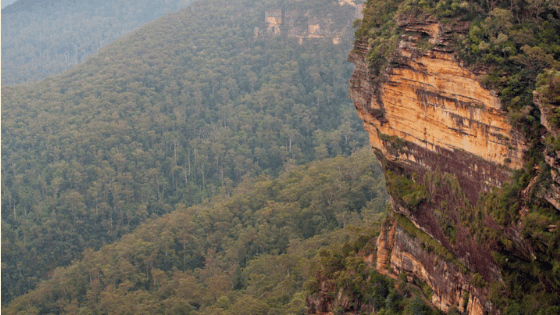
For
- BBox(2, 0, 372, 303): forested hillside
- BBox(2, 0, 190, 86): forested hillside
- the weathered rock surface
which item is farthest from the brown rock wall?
BBox(2, 0, 190, 86): forested hillside

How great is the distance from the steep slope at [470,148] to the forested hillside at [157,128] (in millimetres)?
23401

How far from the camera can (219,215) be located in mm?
49469

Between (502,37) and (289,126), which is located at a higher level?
(502,37)

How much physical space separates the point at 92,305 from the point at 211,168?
91.3 feet

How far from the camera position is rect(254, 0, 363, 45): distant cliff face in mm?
82875

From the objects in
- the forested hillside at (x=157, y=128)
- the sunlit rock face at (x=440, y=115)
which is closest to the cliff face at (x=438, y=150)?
the sunlit rock face at (x=440, y=115)

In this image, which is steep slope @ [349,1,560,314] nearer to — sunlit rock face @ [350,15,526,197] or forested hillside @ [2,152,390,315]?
sunlit rock face @ [350,15,526,197]

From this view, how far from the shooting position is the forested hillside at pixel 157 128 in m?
57.4

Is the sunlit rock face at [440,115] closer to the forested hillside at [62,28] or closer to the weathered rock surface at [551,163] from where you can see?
the weathered rock surface at [551,163]

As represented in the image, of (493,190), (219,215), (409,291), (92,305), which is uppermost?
(493,190)

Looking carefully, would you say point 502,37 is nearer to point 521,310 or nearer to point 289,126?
point 521,310

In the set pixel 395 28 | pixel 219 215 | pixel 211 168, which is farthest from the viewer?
pixel 211 168

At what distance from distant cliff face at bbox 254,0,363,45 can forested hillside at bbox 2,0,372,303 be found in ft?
1.55

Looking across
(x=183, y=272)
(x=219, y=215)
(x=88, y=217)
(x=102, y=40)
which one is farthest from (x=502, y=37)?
(x=102, y=40)
